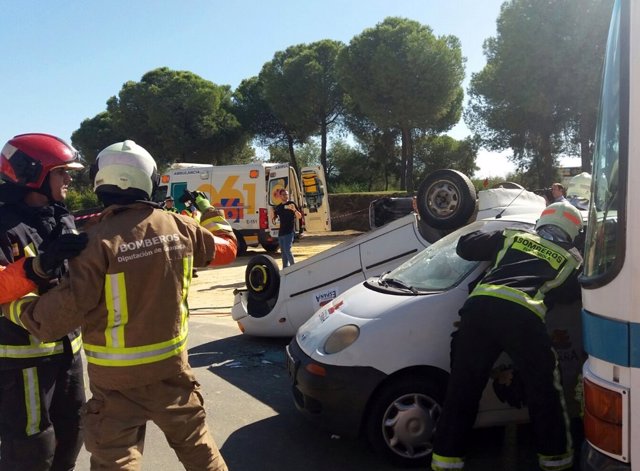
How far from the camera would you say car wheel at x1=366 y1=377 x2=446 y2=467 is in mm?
3684

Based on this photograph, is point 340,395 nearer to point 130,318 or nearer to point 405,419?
point 405,419

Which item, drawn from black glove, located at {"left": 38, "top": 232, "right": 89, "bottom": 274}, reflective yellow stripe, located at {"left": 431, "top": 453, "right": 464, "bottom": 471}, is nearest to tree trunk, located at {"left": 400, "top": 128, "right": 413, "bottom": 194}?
reflective yellow stripe, located at {"left": 431, "top": 453, "right": 464, "bottom": 471}

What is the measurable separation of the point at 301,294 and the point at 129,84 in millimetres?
35776

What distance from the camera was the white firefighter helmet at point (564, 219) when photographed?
3540 millimetres

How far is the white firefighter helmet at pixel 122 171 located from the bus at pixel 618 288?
188 centimetres

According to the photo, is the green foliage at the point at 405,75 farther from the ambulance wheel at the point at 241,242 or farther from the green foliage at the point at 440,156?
the ambulance wheel at the point at 241,242

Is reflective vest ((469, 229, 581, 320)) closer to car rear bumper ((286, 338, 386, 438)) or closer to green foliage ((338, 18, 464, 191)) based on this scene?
car rear bumper ((286, 338, 386, 438))

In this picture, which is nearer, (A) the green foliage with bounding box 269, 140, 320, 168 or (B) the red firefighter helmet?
(B) the red firefighter helmet

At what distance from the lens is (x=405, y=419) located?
3.68 meters

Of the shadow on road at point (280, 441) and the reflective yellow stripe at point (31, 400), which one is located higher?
the reflective yellow stripe at point (31, 400)

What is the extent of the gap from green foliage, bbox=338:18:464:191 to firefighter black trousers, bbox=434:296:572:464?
23.5m

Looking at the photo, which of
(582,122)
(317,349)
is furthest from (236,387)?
(582,122)

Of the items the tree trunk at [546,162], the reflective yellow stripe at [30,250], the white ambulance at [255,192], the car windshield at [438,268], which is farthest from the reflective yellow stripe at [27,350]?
the tree trunk at [546,162]

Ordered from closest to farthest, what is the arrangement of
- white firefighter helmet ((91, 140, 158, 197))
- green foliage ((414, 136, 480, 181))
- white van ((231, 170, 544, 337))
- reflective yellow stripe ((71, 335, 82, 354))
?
white firefighter helmet ((91, 140, 158, 197)) < reflective yellow stripe ((71, 335, 82, 354)) < white van ((231, 170, 544, 337)) < green foliage ((414, 136, 480, 181))
